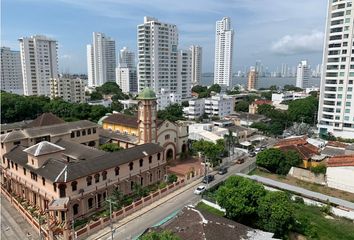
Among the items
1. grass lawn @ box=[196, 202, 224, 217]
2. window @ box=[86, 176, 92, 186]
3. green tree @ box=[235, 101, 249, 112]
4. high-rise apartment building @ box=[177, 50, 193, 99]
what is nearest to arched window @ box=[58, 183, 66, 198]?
window @ box=[86, 176, 92, 186]

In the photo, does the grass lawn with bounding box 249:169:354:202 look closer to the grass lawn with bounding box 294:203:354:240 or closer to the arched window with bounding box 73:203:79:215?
the grass lawn with bounding box 294:203:354:240

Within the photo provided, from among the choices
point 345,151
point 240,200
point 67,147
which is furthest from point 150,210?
point 345,151

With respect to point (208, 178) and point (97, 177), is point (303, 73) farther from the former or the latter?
Answer: point (97, 177)

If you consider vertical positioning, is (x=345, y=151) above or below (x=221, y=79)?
below

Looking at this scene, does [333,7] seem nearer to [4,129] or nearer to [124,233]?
[124,233]

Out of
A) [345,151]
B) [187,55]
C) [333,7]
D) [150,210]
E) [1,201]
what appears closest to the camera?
[150,210]
